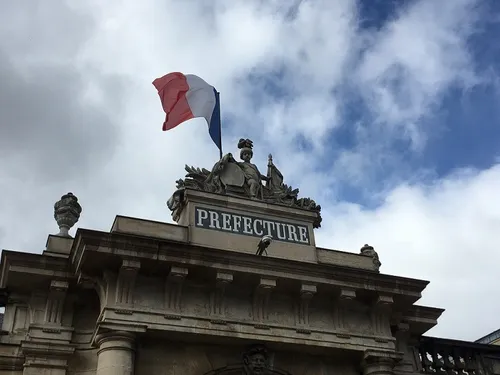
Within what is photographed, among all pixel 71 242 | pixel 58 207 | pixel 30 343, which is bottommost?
pixel 30 343

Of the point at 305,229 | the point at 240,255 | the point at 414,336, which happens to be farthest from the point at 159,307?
the point at 414,336

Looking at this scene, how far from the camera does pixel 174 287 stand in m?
13.1

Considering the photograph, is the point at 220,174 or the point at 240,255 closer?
the point at 240,255

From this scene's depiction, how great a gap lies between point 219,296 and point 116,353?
98.5 inches

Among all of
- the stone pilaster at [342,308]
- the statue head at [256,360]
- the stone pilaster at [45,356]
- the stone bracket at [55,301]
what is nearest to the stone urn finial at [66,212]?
the stone bracket at [55,301]

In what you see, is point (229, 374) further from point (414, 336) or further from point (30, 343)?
point (414, 336)

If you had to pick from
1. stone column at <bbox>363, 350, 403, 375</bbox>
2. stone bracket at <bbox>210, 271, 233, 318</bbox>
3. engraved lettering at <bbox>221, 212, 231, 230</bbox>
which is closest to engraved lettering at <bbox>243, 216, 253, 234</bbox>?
engraved lettering at <bbox>221, 212, 231, 230</bbox>

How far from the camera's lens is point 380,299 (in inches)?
569

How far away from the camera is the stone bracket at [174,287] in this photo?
42.2 ft

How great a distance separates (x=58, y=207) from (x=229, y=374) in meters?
5.35

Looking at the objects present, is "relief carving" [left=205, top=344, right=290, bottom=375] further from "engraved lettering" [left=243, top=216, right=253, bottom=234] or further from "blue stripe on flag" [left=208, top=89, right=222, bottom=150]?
"blue stripe on flag" [left=208, top=89, right=222, bottom=150]

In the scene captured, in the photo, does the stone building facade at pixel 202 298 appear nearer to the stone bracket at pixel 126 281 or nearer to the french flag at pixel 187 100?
the stone bracket at pixel 126 281

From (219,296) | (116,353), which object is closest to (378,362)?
(219,296)

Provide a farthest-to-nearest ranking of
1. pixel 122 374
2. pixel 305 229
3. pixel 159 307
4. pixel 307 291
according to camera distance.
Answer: pixel 305 229 < pixel 307 291 < pixel 159 307 < pixel 122 374
